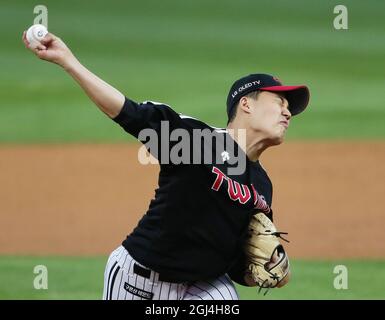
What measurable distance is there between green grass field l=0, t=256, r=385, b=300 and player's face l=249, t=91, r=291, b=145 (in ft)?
8.88

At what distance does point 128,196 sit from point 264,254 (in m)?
6.11

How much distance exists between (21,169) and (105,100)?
7.87 metres

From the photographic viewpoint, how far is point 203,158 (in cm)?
425

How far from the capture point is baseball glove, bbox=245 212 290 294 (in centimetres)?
451

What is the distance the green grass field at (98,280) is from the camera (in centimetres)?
696

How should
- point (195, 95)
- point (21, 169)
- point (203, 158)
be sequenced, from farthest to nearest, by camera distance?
1. point (195, 95)
2. point (21, 169)
3. point (203, 158)

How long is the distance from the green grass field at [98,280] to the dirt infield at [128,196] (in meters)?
0.34

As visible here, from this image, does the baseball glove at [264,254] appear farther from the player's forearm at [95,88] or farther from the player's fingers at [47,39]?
the player's fingers at [47,39]

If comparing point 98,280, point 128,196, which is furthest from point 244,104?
point 128,196

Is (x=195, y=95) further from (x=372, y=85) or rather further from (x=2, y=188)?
(x=2, y=188)

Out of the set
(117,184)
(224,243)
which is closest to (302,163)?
(117,184)

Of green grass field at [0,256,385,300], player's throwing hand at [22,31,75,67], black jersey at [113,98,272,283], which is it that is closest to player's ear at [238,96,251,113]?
black jersey at [113,98,272,283]

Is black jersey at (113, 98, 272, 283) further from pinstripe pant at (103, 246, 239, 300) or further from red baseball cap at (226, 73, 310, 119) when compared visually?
red baseball cap at (226, 73, 310, 119)

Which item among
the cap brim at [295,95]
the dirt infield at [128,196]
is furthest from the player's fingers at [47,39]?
the dirt infield at [128,196]
